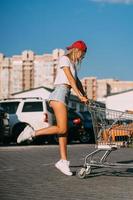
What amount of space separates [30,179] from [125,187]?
142 centimetres

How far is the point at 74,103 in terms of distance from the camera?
69812 mm

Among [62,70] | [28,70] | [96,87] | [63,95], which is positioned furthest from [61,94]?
[96,87]

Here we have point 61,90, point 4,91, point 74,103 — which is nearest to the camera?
point 61,90

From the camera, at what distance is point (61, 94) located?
730 centimetres

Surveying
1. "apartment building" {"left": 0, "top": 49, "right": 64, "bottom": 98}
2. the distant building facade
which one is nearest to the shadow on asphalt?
the distant building facade

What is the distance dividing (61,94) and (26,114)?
13.0 metres

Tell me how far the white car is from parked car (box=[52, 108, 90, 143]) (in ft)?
8.15

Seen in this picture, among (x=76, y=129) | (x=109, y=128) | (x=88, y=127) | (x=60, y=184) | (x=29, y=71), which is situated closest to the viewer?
(x=60, y=184)

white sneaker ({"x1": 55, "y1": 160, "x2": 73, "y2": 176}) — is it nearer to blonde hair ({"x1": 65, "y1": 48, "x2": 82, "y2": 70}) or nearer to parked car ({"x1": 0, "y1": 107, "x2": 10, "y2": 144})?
blonde hair ({"x1": 65, "y1": 48, "x2": 82, "y2": 70})

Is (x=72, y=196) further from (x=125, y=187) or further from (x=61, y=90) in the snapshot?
(x=61, y=90)

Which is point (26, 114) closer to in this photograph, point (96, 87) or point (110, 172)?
point (110, 172)

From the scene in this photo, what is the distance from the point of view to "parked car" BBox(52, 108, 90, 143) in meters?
22.5

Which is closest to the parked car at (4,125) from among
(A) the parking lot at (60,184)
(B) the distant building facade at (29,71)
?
(A) the parking lot at (60,184)

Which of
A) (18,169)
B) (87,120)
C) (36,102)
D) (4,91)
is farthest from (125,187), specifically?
(4,91)
